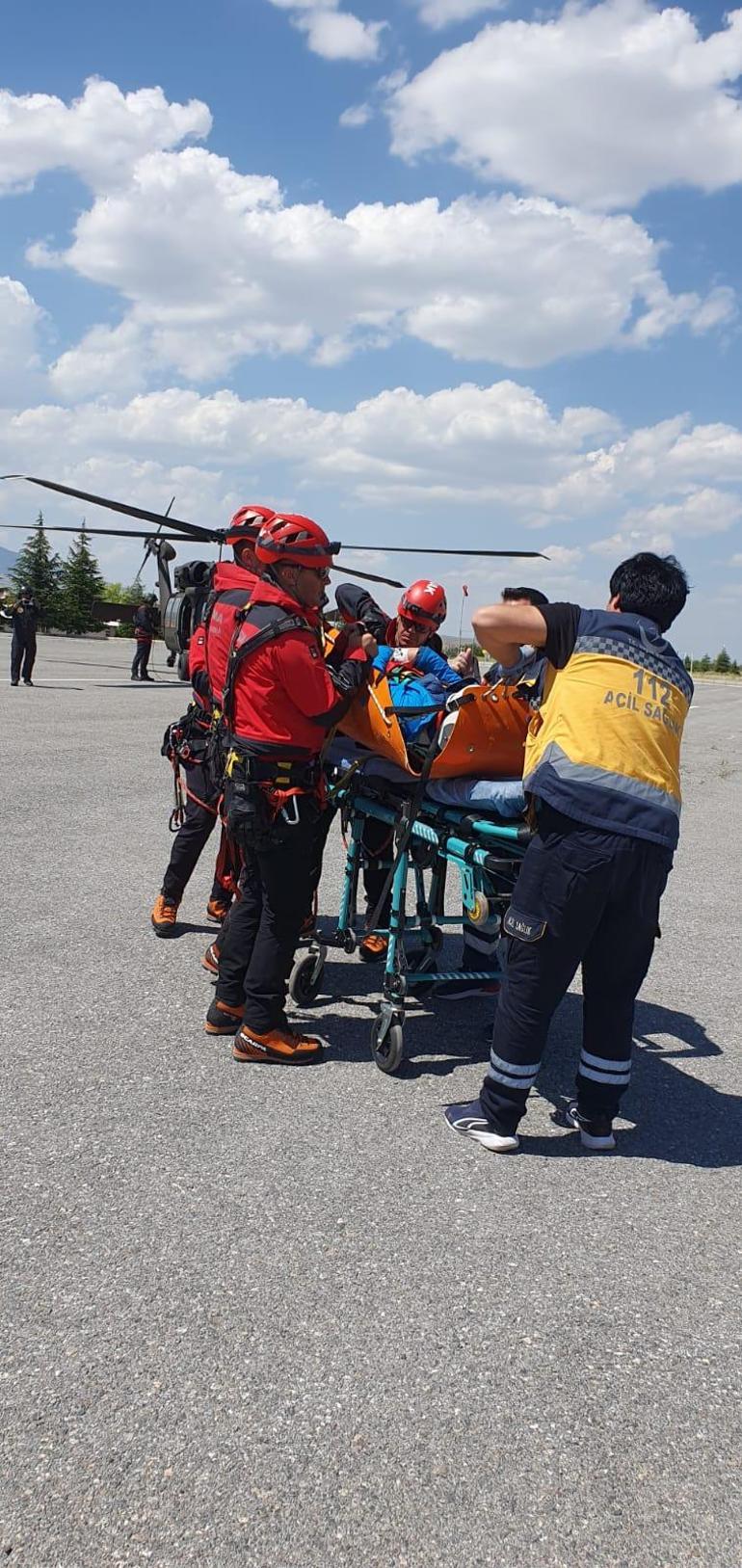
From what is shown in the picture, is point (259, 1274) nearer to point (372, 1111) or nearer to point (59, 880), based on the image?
point (372, 1111)

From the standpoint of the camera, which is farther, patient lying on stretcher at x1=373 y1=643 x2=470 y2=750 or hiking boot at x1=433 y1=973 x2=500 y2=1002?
hiking boot at x1=433 y1=973 x2=500 y2=1002

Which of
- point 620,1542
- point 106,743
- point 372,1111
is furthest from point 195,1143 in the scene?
point 106,743

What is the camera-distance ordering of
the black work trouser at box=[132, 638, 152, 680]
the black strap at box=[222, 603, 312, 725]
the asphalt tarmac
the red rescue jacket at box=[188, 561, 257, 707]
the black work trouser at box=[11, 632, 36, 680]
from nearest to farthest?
the asphalt tarmac
the black strap at box=[222, 603, 312, 725]
the red rescue jacket at box=[188, 561, 257, 707]
the black work trouser at box=[11, 632, 36, 680]
the black work trouser at box=[132, 638, 152, 680]

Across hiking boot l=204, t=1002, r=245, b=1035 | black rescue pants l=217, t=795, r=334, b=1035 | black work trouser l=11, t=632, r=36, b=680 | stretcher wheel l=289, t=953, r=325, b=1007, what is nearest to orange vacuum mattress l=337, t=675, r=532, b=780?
black rescue pants l=217, t=795, r=334, b=1035

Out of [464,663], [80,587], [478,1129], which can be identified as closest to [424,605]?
[464,663]

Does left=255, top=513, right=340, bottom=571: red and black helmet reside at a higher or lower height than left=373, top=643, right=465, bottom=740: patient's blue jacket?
higher

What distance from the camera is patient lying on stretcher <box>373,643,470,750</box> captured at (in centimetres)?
445

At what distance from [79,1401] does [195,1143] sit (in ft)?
3.94

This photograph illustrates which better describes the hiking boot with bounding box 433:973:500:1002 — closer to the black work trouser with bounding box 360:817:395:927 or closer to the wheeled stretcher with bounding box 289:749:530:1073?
the wheeled stretcher with bounding box 289:749:530:1073

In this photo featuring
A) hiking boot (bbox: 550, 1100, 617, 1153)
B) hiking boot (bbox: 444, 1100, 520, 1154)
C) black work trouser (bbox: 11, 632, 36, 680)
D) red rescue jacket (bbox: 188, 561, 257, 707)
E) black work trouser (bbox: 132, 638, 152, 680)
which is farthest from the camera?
black work trouser (bbox: 132, 638, 152, 680)

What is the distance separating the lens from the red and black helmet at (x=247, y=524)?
18.6 feet

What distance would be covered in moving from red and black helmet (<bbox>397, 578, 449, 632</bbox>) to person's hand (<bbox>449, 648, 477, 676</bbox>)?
1.79 feet

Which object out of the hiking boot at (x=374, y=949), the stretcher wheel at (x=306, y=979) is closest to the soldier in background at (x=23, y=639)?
the hiking boot at (x=374, y=949)

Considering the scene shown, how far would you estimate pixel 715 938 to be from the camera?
6.82 meters
